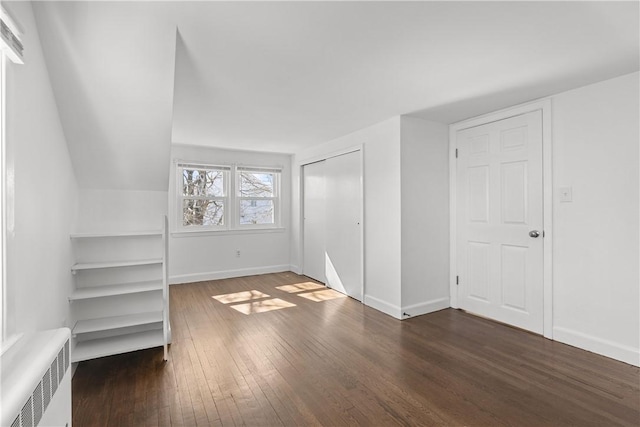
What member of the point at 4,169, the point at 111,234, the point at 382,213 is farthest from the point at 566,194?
the point at 111,234

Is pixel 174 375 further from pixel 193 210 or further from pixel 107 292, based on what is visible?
pixel 193 210

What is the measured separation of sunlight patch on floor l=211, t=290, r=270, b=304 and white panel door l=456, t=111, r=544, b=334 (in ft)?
8.43

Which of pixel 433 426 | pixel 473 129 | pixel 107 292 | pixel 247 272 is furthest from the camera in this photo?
pixel 247 272

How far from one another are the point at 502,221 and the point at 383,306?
1567mm

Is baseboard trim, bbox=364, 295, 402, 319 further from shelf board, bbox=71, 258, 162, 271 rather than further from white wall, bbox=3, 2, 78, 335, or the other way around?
white wall, bbox=3, 2, 78, 335

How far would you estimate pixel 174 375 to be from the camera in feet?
7.32

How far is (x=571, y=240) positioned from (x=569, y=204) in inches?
12.3

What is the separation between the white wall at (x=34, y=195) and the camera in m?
1.41

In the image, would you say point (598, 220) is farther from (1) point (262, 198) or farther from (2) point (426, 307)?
(1) point (262, 198)

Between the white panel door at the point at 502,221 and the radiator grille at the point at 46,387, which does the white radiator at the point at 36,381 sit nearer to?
the radiator grille at the point at 46,387

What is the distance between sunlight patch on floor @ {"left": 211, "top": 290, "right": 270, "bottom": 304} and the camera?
401 centimetres

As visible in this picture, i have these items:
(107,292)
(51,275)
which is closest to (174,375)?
(107,292)

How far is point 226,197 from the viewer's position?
17.2 ft

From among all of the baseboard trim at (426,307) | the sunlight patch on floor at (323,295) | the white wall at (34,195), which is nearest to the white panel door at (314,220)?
the sunlight patch on floor at (323,295)
